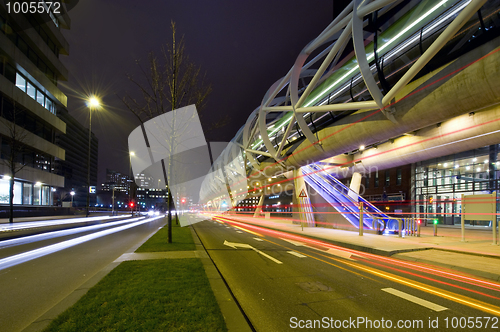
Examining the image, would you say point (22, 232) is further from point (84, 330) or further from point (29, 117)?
point (29, 117)

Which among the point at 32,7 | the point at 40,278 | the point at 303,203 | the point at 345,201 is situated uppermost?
the point at 32,7

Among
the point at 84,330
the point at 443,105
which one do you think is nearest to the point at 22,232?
the point at 84,330

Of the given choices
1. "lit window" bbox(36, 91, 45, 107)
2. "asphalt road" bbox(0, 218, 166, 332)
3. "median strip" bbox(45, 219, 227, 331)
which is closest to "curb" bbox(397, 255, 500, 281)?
"median strip" bbox(45, 219, 227, 331)

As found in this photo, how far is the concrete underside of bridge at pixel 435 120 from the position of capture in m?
10.3

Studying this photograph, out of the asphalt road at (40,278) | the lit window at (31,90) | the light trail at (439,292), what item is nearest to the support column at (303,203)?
the light trail at (439,292)

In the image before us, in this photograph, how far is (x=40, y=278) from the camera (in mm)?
6906

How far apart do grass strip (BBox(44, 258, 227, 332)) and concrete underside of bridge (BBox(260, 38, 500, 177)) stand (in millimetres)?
11939

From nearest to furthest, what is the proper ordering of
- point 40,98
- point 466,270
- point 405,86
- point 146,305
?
point 146,305
point 466,270
point 405,86
point 40,98

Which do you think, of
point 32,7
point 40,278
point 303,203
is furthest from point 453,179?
point 32,7

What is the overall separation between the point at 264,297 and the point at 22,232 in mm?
17171

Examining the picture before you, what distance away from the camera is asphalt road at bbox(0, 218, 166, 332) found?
465 centimetres

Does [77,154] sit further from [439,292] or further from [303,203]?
[439,292]

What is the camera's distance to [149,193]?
141 metres

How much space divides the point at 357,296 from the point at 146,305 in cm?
395
